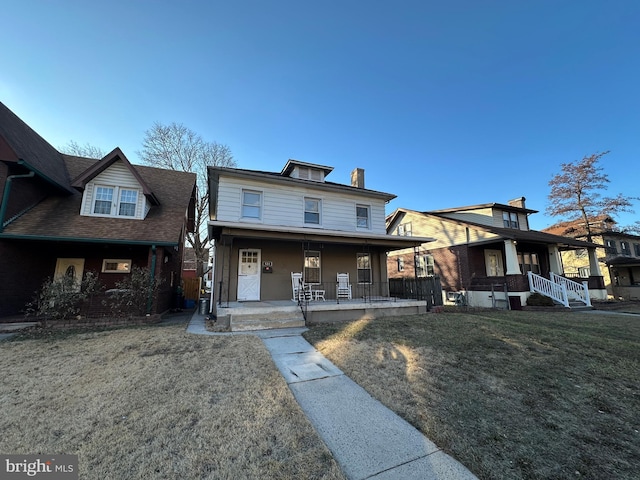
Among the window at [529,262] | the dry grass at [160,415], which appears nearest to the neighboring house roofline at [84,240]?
the dry grass at [160,415]

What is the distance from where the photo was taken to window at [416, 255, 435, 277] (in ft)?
60.5

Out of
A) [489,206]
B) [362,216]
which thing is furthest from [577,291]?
[362,216]

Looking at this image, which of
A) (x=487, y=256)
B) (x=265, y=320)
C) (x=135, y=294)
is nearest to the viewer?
(x=265, y=320)

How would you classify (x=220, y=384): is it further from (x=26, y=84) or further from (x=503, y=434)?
(x=26, y=84)

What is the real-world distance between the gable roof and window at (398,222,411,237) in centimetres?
1674

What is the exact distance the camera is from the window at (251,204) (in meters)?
11.2

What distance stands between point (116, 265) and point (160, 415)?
10562mm

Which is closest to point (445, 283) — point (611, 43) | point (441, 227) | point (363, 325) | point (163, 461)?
point (441, 227)

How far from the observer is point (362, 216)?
44.1ft

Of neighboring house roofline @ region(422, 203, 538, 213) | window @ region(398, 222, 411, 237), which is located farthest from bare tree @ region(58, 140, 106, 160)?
neighboring house roofline @ region(422, 203, 538, 213)

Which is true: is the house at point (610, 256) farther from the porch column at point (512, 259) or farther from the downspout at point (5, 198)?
the downspout at point (5, 198)

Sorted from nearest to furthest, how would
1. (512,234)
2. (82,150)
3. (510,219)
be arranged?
(512,234)
(510,219)
(82,150)

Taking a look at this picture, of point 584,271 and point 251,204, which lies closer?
point 251,204

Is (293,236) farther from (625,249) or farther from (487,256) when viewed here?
(625,249)
